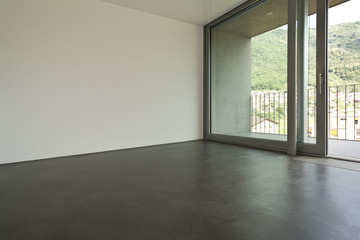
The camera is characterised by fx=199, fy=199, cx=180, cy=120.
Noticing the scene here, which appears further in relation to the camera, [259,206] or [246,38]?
[246,38]

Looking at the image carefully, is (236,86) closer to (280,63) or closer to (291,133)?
(280,63)

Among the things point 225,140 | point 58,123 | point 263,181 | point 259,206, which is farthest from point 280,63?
point 58,123

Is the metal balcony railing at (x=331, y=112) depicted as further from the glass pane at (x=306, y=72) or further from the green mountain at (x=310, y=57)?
the green mountain at (x=310, y=57)

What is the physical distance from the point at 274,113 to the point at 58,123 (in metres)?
3.41

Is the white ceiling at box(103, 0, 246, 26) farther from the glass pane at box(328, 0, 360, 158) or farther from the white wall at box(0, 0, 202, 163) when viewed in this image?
the glass pane at box(328, 0, 360, 158)

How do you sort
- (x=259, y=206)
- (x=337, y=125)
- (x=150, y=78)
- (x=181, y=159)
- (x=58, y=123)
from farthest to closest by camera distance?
(x=337, y=125) < (x=150, y=78) < (x=58, y=123) < (x=181, y=159) < (x=259, y=206)

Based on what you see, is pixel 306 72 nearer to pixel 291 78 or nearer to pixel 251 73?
pixel 291 78

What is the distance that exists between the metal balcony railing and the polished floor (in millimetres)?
1055

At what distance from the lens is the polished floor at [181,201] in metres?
1.03

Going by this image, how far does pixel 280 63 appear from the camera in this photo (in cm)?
304

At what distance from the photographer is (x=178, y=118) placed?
160 inches

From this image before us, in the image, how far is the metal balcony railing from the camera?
3.26 meters

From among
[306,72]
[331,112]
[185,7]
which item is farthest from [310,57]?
[185,7]

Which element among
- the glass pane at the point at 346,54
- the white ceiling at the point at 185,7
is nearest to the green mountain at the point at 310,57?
the glass pane at the point at 346,54
